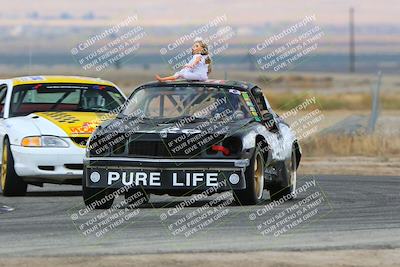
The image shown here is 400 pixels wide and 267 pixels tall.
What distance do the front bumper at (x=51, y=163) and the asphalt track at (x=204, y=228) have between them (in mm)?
306

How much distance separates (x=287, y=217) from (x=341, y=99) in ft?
133

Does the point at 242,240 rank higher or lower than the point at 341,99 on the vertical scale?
higher

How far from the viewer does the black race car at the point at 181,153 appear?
45.3ft

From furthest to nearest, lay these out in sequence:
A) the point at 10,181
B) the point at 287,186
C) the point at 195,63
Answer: the point at 10,181, the point at 195,63, the point at 287,186

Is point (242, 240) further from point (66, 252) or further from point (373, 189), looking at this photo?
point (373, 189)

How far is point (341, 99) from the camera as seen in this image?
175 feet

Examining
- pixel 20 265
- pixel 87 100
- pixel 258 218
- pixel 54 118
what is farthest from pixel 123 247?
pixel 87 100

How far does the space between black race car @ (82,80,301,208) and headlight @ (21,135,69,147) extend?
59.0 inches

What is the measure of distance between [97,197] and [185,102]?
5.37ft

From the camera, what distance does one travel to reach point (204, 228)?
12.2 m

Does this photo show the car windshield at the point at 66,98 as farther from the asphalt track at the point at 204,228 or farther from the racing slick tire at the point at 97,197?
the racing slick tire at the point at 97,197

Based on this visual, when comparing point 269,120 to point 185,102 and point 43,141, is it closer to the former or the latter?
point 185,102

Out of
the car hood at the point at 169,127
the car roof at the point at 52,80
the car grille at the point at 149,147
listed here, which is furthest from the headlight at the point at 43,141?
the car grille at the point at 149,147

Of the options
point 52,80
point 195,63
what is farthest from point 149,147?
point 52,80
